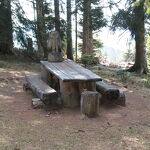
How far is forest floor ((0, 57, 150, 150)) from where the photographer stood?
4199 mm

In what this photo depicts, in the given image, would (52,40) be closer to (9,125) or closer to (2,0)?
(9,125)

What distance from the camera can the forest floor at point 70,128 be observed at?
13.8ft

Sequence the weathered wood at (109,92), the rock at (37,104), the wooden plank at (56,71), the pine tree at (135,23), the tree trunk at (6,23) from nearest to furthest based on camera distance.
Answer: the wooden plank at (56,71)
the rock at (37,104)
the weathered wood at (109,92)
the pine tree at (135,23)
the tree trunk at (6,23)

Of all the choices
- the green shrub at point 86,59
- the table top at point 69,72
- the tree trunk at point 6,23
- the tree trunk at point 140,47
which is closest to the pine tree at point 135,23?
the tree trunk at point 140,47

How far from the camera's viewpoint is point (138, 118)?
5.69 metres

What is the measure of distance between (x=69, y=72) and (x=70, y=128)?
5.30 feet

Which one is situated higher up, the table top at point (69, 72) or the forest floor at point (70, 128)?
the table top at point (69, 72)

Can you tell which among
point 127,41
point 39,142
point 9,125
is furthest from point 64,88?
point 127,41

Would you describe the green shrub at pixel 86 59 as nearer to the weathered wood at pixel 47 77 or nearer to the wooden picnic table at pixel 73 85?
the weathered wood at pixel 47 77

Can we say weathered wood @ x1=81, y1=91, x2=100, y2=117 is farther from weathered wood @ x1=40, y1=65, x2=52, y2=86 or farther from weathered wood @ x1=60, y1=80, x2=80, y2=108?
weathered wood @ x1=40, y1=65, x2=52, y2=86

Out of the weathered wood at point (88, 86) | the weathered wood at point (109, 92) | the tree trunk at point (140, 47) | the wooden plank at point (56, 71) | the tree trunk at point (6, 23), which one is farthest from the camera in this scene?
the tree trunk at point (6, 23)

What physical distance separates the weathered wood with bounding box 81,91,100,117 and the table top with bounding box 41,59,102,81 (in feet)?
1.08

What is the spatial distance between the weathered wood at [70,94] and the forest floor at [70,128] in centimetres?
19

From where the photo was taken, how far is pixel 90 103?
17.8 feet
